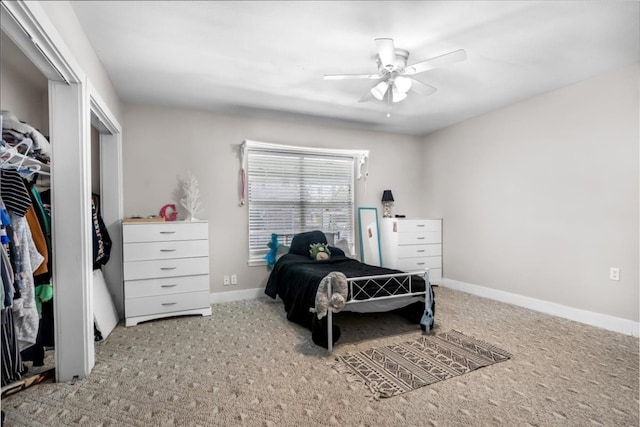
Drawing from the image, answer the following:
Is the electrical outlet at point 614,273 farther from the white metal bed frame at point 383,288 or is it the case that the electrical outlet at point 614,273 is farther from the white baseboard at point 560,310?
the white metal bed frame at point 383,288

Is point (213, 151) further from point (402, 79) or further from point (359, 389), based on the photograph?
point (359, 389)

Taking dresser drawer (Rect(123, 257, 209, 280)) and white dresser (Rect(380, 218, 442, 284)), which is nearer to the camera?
dresser drawer (Rect(123, 257, 209, 280))

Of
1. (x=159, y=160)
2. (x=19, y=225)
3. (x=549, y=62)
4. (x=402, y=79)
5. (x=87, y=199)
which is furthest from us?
(x=159, y=160)

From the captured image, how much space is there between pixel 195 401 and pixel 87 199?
1.48m

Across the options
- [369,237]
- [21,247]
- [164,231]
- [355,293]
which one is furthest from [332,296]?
[369,237]

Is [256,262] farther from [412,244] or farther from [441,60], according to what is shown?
[441,60]

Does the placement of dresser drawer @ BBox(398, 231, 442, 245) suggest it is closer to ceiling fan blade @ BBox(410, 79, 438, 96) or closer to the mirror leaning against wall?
the mirror leaning against wall

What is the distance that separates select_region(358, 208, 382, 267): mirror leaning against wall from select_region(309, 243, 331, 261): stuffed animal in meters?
1.01

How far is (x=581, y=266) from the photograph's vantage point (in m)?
→ 3.16

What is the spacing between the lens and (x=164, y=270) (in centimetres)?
321

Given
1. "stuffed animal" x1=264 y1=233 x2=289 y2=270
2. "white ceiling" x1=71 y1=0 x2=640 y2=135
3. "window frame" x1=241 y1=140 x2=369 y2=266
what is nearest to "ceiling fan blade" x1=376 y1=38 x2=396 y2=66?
"white ceiling" x1=71 y1=0 x2=640 y2=135

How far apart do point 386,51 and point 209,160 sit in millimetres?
2570

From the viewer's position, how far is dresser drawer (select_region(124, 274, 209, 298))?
3.09 m

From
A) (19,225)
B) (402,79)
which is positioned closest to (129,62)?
(19,225)
